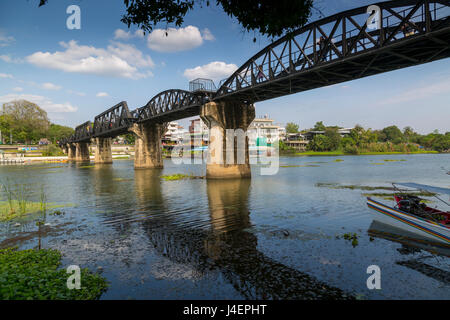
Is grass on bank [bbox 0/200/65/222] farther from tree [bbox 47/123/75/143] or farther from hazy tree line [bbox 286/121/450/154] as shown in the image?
tree [bbox 47/123/75/143]

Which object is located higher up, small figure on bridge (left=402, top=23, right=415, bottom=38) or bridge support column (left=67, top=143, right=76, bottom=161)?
small figure on bridge (left=402, top=23, right=415, bottom=38)

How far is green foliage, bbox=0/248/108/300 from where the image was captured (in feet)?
21.5

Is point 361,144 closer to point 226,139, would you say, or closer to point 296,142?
point 296,142

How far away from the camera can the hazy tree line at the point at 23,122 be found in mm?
149750

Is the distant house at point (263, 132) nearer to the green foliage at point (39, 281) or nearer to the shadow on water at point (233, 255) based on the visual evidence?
the shadow on water at point (233, 255)

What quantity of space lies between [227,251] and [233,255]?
505 mm

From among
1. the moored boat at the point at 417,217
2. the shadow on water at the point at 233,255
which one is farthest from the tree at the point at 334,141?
the moored boat at the point at 417,217

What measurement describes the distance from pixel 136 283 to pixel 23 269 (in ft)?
12.1

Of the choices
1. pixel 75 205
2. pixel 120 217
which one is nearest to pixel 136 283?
pixel 120 217

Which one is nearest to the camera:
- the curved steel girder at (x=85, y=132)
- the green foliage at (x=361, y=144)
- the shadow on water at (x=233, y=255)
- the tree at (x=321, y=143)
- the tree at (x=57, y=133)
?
the shadow on water at (x=233, y=255)

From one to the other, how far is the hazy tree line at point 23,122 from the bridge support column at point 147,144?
125 m

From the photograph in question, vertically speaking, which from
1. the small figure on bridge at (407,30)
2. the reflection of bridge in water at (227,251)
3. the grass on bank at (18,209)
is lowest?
the reflection of bridge in water at (227,251)

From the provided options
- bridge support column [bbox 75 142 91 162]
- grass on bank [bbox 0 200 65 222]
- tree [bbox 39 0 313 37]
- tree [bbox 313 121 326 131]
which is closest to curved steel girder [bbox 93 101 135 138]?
bridge support column [bbox 75 142 91 162]
